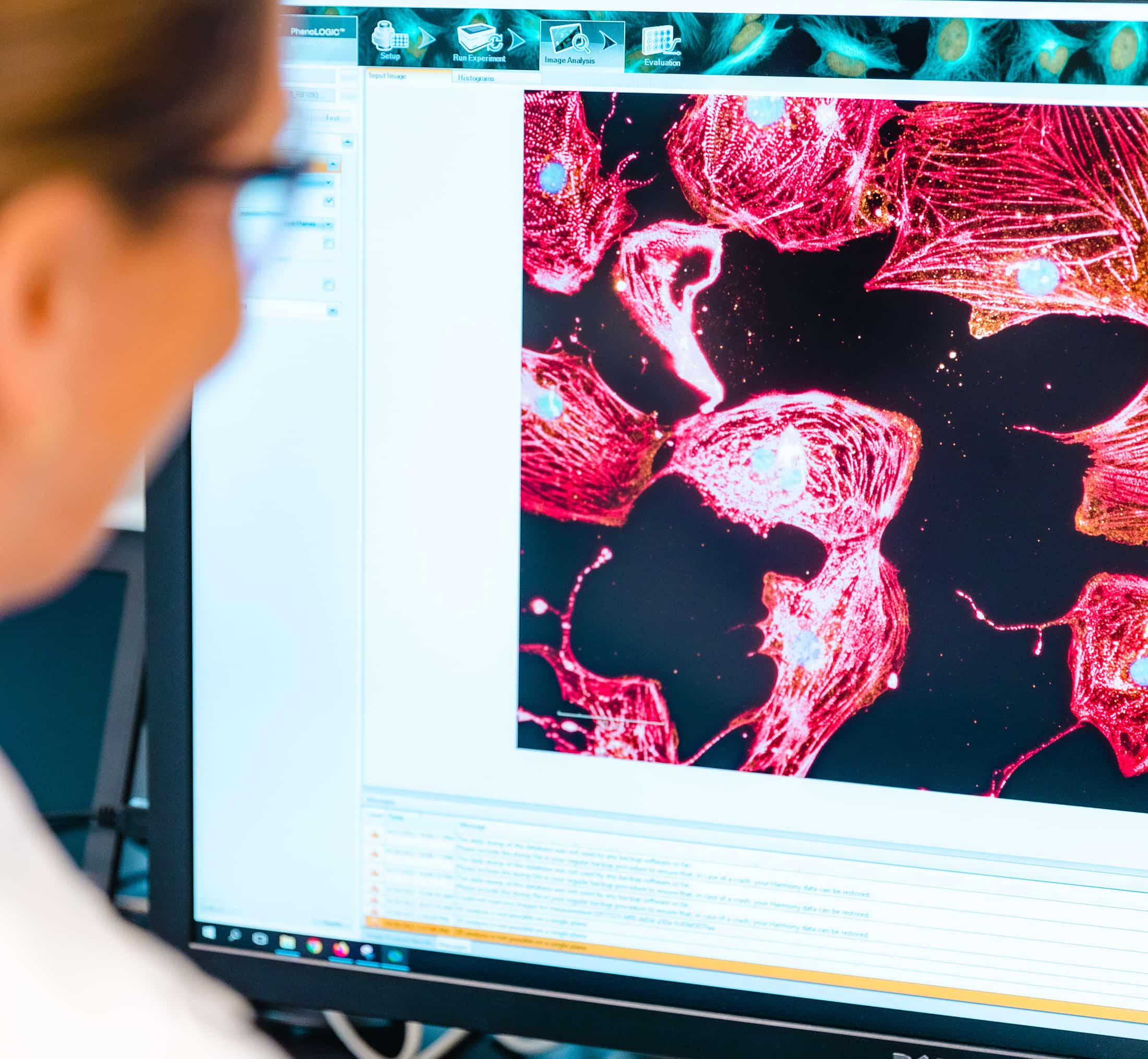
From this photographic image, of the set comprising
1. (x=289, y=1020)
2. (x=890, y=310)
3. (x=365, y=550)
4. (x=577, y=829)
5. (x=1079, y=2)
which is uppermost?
(x=1079, y=2)

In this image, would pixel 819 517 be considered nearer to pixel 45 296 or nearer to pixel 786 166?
pixel 786 166

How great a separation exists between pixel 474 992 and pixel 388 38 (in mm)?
403

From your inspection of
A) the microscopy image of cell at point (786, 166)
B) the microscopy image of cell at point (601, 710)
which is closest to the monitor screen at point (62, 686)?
the microscopy image of cell at point (601, 710)

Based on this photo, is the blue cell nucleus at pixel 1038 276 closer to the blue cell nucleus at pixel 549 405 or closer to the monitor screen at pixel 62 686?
the blue cell nucleus at pixel 549 405

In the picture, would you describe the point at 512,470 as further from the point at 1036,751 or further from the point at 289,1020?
the point at 289,1020

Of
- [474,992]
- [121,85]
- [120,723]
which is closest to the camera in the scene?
[121,85]

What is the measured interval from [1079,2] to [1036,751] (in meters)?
0.27

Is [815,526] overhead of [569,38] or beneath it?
beneath

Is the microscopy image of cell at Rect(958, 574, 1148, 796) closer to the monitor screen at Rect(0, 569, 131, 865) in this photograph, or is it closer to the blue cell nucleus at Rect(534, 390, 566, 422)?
the blue cell nucleus at Rect(534, 390, 566, 422)

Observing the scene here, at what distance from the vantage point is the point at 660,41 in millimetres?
427

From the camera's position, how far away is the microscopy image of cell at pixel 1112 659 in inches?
16.9

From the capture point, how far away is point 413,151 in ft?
1.50

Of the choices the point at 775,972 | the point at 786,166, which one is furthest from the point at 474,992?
the point at 786,166

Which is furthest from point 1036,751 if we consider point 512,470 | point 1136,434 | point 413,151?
point 413,151
